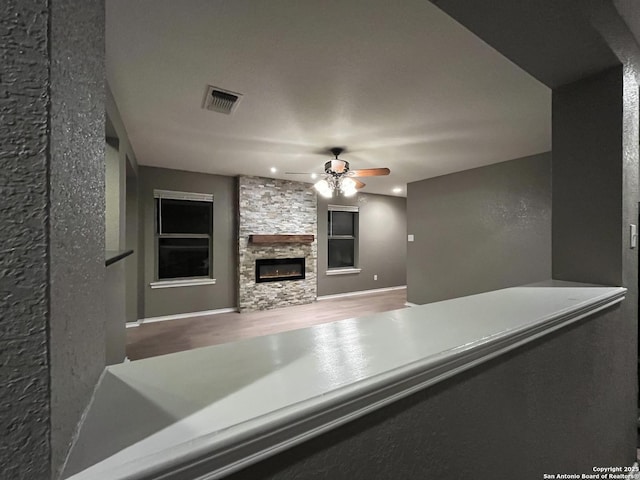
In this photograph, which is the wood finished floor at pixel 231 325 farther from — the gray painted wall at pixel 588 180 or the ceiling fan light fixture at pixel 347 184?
the gray painted wall at pixel 588 180

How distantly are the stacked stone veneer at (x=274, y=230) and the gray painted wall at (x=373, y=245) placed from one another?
1.36 ft

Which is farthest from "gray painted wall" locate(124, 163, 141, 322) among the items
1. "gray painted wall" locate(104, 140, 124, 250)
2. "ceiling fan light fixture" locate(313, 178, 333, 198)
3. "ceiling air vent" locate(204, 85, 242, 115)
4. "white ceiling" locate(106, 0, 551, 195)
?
"ceiling fan light fixture" locate(313, 178, 333, 198)

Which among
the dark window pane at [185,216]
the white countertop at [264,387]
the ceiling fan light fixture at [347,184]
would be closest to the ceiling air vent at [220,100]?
the ceiling fan light fixture at [347,184]

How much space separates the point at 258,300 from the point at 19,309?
517cm

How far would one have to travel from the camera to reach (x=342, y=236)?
6766 millimetres

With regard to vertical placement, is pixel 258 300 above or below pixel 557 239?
below

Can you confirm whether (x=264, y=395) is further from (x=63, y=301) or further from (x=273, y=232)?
(x=273, y=232)

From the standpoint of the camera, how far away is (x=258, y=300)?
17.4ft

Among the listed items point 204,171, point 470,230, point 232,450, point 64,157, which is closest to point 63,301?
point 64,157

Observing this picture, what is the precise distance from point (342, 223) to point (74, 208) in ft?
21.2

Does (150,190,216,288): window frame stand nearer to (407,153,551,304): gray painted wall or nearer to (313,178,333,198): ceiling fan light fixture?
(313,178,333,198): ceiling fan light fixture

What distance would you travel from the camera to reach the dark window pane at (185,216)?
15.8 ft

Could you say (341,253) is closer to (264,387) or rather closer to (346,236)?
(346,236)

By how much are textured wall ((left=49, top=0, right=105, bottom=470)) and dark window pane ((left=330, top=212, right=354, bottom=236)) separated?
6164 millimetres
